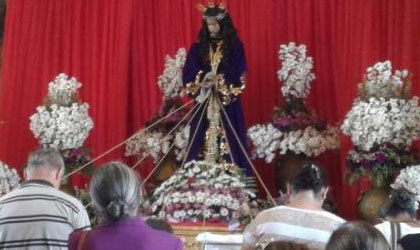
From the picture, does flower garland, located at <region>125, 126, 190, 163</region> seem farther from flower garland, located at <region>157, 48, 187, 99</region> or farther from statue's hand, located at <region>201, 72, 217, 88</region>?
statue's hand, located at <region>201, 72, 217, 88</region>

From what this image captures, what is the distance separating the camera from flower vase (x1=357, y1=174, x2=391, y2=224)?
5.71 m

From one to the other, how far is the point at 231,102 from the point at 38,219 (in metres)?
3.47

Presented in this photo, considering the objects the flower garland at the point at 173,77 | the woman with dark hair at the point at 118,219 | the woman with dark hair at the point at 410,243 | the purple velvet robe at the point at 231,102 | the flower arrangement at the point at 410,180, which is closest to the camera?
the woman with dark hair at the point at 118,219

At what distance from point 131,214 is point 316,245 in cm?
86

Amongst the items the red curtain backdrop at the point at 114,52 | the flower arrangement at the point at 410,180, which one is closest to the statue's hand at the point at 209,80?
the red curtain backdrop at the point at 114,52

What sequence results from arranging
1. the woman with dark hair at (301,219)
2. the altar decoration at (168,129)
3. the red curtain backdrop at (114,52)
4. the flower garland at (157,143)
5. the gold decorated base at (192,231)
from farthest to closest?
the red curtain backdrop at (114,52) → the altar decoration at (168,129) → the flower garland at (157,143) → the gold decorated base at (192,231) → the woman with dark hair at (301,219)

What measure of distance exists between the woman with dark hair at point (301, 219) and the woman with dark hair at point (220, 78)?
310 centimetres

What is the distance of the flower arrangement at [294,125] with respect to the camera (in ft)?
21.0

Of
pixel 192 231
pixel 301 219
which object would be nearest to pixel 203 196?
pixel 192 231

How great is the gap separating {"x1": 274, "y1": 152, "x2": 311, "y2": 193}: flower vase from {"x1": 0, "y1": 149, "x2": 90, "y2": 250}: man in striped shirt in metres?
3.23

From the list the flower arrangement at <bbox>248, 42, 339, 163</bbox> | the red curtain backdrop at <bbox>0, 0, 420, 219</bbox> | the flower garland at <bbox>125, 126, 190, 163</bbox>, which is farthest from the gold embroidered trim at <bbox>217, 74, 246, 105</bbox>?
the red curtain backdrop at <bbox>0, 0, 420, 219</bbox>

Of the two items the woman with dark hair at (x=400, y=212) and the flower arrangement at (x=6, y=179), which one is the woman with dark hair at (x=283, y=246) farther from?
the flower arrangement at (x=6, y=179)

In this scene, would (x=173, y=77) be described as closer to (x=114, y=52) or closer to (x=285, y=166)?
(x=114, y=52)

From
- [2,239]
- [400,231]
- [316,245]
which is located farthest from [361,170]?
[2,239]
